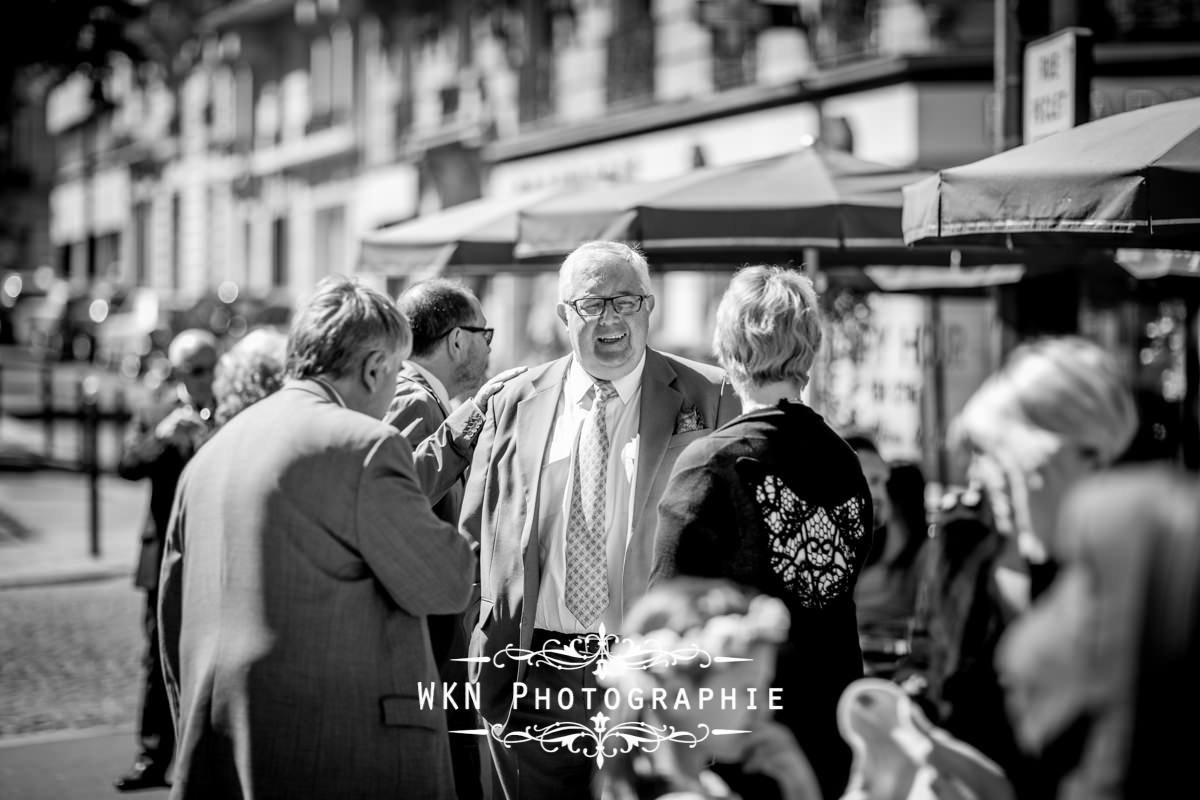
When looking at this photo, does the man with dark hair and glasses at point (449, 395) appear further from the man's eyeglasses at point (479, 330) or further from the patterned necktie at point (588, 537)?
the patterned necktie at point (588, 537)

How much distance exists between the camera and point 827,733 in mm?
3223

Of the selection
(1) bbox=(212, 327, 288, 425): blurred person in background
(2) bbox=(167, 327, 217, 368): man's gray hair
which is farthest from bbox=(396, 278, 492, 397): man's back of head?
(2) bbox=(167, 327, 217, 368): man's gray hair

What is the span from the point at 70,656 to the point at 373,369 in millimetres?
6311

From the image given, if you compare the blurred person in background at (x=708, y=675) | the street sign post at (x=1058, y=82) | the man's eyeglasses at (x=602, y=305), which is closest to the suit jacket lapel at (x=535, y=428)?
the man's eyeglasses at (x=602, y=305)

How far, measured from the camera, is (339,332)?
3.37 m

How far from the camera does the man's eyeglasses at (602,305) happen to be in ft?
13.7

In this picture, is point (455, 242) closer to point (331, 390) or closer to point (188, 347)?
point (188, 347)

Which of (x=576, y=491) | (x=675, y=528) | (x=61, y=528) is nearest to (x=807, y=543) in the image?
(x=675, y=528)

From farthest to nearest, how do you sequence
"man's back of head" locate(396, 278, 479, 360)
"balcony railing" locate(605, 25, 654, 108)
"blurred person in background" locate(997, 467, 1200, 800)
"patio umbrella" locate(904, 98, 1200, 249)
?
"balcony railing" locate(605, 25, 654, 108) → "man's back of head" locate(396, 278, 479, 360) → "patio umbrella" locate(904, 98, 1200, 249) → "blurred person in background" locate(997, 467, 1200, 800)

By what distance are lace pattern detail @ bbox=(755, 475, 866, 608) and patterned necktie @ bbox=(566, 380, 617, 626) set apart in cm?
86

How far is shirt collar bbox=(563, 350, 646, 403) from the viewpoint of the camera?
421 centimetres

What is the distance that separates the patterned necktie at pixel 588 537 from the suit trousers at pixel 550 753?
4.5 inches

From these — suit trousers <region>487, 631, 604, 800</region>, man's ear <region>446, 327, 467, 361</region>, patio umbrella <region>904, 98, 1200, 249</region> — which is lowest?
suit trousers <region>487, 631, 604, 800</region>

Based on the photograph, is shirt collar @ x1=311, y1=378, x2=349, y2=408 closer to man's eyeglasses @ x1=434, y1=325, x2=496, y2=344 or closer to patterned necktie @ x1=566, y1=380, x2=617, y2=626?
patterned necktie @ x1=566, y1=380, x2=617, y2=626
